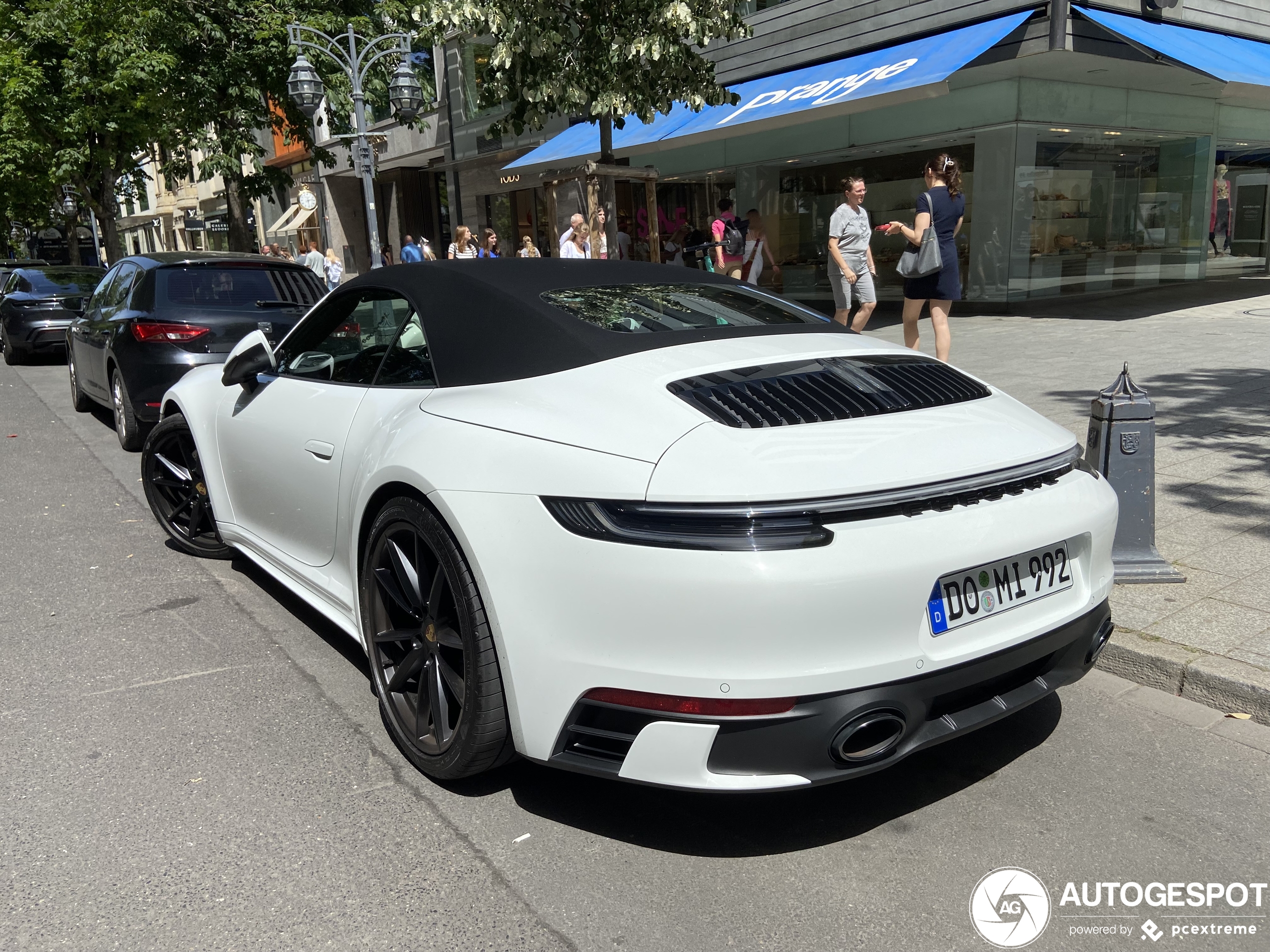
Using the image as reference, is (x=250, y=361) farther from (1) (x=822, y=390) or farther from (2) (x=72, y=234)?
(2) (x=72, y=234)

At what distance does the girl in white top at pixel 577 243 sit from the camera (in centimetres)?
1127

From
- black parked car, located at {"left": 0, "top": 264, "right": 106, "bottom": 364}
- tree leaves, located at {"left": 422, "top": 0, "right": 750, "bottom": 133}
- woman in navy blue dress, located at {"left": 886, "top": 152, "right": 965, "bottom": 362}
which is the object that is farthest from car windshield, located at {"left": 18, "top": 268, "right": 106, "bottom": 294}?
woman in navy blue dress, located at {"left": 886, "top": 152, "right": 965, "bottom": 362}

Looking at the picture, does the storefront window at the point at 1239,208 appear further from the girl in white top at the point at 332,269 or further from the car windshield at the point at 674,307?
the car windshield at the point at 674,307

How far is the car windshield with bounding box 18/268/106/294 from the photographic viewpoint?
15.6 meters

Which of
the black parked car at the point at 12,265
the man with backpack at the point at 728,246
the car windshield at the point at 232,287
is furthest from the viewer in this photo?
the black parked car at the point at 12,265

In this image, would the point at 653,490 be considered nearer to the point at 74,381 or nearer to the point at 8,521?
the point at 8,521

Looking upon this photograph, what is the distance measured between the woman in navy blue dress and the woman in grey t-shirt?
778 millimetres

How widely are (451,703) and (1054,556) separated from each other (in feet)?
5.45

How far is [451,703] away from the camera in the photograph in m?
2.79

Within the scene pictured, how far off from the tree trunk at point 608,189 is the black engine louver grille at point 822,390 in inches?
309

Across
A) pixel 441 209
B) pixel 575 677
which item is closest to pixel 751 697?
pixel 575 677

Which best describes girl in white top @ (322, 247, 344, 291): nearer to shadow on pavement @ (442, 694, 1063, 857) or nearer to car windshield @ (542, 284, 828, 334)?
car windshield @ (542, 284, 828, 334)

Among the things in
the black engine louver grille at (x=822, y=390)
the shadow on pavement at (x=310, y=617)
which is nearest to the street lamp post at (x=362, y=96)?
the shadow on pavement at (x=310, y=617)

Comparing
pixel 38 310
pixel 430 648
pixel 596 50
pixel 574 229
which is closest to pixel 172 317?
pixel 574 229
